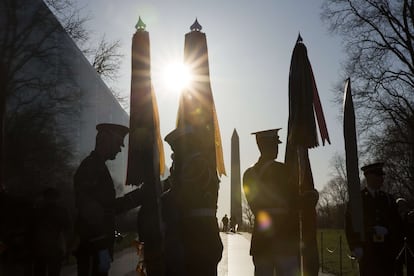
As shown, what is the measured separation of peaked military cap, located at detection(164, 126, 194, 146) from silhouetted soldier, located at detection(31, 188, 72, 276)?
Result: 2.99 meters

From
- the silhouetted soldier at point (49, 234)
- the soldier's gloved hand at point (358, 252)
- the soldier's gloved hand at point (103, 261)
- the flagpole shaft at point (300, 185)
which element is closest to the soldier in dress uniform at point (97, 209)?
the soldier's gloved hand at point (103, 261)

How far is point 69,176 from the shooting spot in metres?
16.5

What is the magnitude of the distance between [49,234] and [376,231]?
4.46 metres

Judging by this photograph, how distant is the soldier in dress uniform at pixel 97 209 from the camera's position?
552 cm

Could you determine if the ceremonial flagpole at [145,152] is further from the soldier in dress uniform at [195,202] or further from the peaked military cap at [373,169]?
the peaked military cap at [373,169]

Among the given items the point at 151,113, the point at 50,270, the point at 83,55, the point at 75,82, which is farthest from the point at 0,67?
the point at 151,113

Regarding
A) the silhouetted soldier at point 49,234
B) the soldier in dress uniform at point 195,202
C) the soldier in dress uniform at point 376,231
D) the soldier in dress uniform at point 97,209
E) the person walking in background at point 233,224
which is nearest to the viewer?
the soldier in dress uniform at point 195,202

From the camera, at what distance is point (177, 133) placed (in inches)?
221

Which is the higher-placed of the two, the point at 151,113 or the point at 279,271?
the point at 151,113

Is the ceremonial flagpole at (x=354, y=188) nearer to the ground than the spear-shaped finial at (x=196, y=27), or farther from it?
nearer to the ground

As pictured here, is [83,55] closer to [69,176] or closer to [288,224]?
[69,176]

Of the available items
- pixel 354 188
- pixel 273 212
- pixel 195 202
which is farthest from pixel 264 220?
pixel 195 202

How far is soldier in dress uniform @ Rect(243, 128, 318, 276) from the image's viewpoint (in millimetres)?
6430

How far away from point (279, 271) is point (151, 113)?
Answer: 232cm
